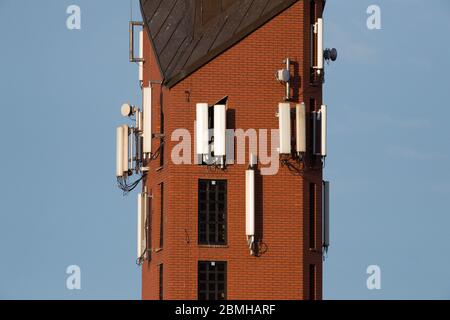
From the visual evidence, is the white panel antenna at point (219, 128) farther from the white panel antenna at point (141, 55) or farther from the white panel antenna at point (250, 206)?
the white panel antenna at point (141, 55)

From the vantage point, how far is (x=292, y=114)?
11906cm

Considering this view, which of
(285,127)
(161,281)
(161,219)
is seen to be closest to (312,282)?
(161,281)

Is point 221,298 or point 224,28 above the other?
point 224,28

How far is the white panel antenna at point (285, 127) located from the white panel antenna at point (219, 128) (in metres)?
2.35

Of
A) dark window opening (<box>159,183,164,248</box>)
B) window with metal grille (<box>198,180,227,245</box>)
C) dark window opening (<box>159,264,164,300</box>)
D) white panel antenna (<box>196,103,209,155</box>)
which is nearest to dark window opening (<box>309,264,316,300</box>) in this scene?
window with metal grille (<box>198,180,227,245</box>)

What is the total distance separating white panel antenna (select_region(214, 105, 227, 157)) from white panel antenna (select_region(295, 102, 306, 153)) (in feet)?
10.0

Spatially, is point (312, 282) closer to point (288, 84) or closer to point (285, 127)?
point (285, 127)

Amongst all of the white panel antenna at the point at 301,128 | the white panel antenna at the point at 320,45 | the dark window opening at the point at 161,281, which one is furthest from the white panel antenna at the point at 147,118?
the white panel antenna at the point at 320,45

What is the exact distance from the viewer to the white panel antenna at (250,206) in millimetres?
118188

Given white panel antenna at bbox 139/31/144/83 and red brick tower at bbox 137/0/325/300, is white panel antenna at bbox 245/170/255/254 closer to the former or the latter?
red brick tower at bbox 137/0/325/300

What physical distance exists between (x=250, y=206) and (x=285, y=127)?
11.6 feet
